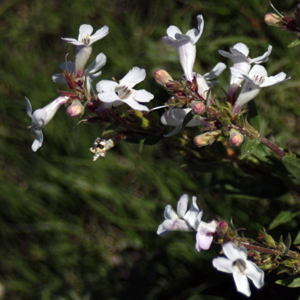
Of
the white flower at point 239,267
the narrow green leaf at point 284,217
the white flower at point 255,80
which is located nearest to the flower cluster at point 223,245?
the white flower at point 239,267

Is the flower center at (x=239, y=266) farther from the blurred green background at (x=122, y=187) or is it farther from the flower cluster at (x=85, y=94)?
the blurred green background at (x=122, y=187)

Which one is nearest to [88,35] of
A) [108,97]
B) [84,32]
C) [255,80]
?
[84,32]

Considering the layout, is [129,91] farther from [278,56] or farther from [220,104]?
[278,56]

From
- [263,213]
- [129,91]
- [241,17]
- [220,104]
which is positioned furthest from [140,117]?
[241,17]

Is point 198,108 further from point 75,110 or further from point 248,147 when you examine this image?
point 75,110

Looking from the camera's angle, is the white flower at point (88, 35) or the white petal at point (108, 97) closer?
the white petal at point (108, 97)

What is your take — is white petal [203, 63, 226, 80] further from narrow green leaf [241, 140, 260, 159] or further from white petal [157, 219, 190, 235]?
white petal [157, 219, 190, 235]
